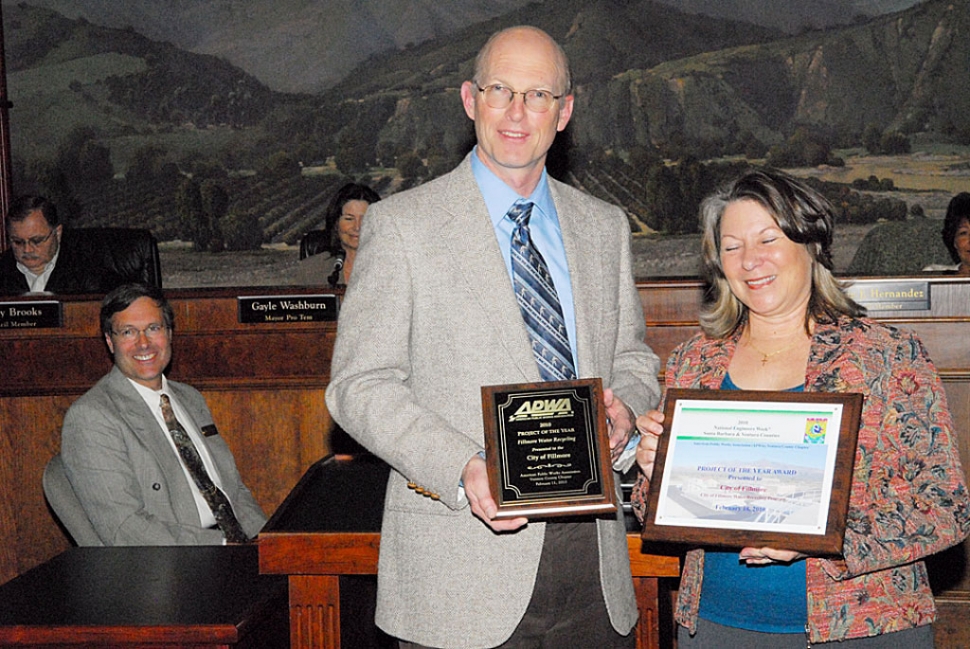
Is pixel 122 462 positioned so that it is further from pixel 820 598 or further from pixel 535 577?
pixel 820 598

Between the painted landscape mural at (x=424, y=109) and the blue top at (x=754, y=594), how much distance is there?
6092mm

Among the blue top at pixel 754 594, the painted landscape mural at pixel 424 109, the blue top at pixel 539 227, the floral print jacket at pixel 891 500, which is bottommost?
the blue top at pixel 754 594

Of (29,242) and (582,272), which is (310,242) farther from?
(582,272)

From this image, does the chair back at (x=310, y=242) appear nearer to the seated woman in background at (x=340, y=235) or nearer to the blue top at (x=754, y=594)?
the seated woman in background at (x=340, y=235)

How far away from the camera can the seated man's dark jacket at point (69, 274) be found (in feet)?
18.0

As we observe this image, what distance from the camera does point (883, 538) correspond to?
188 centimetres

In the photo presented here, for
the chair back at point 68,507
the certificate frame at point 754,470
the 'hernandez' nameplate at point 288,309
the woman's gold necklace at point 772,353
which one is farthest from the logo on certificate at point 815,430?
the 'hernandez' nameplate at point 288,309

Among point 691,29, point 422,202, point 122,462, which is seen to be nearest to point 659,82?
point 691,29

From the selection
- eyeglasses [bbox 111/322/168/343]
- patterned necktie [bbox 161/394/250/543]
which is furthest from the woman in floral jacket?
eyeglasses [bbox 111/322/168/343]

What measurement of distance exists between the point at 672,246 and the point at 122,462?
5373 millimetres

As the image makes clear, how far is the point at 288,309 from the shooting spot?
14.9 ft

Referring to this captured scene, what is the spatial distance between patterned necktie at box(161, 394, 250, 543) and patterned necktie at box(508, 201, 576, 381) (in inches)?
78.3

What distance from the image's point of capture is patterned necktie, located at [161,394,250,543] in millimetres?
3639

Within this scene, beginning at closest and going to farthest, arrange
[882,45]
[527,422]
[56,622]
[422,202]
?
[527,422]
[422,202]
[56,622]
[882,45]
